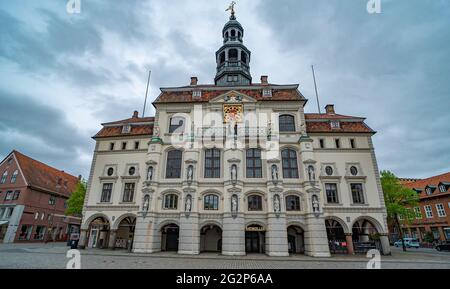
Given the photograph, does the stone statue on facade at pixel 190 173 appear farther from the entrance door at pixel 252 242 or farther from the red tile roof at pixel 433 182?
the red tile roof at pixel 433 182

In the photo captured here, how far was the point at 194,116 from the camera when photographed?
1025 inches

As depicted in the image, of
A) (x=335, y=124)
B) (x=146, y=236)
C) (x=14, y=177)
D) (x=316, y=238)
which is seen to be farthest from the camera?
(x=14, y=177)

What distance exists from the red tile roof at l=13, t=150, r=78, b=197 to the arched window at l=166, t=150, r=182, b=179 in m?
26.9

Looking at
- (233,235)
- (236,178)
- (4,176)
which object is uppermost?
(4,176)

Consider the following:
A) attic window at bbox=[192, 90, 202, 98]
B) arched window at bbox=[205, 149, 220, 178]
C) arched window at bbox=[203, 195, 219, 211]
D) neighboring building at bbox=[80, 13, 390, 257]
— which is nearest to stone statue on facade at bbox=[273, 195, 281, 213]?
neighboring building at bbox=[80, 13, 390, 257]

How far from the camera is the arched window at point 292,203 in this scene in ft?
73.3

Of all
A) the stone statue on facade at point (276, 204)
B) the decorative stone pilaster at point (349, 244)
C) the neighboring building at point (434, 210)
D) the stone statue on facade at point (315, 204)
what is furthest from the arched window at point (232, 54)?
the neighboring building at point (434, 210)

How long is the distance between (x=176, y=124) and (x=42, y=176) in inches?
1210

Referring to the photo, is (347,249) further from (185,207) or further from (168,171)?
(168,171)

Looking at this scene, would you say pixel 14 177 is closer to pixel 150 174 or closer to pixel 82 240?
pixel 82 240

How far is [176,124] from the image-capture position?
26.4 meters

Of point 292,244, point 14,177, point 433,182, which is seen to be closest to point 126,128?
point 292,244

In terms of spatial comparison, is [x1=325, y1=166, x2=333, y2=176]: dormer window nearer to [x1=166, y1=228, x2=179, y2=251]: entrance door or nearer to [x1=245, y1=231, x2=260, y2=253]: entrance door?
[x1=245, y1=231, x2=260, y2=253]: entrance door
